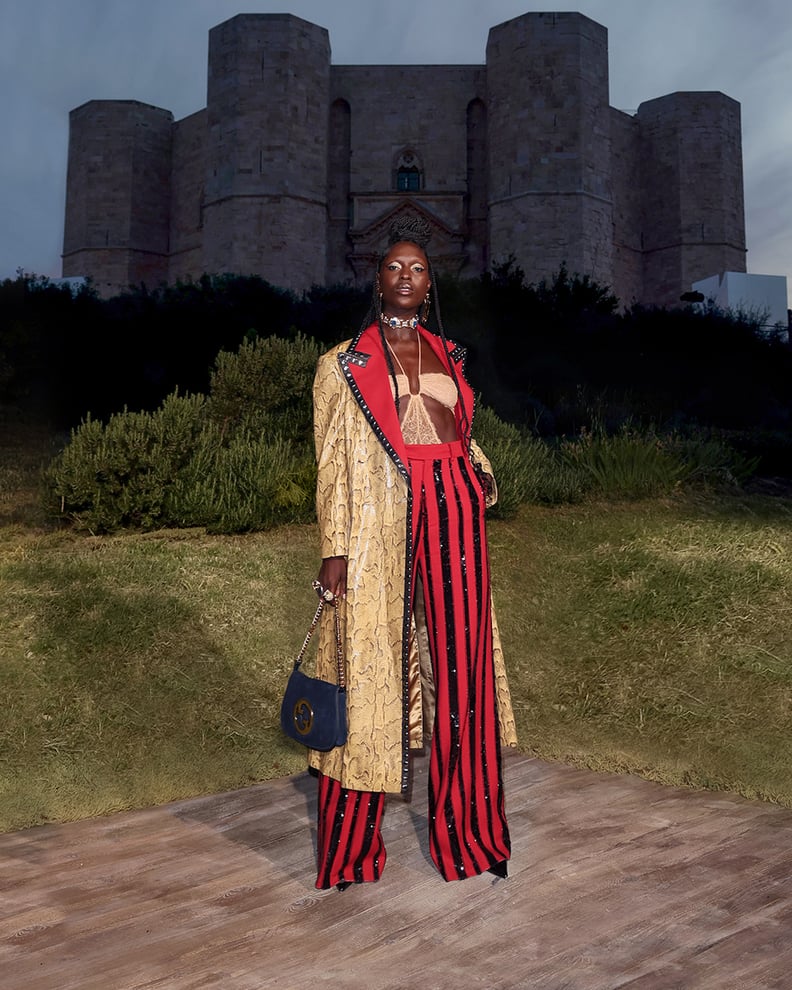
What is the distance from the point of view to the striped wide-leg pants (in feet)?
8.94

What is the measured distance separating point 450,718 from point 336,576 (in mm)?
570

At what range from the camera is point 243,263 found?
2794cm

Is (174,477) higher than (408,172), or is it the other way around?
(408,172)

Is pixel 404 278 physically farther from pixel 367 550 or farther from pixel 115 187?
pixel 115 187

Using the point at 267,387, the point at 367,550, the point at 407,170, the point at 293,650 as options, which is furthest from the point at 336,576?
the point at 407,170

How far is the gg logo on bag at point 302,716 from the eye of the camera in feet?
8.63

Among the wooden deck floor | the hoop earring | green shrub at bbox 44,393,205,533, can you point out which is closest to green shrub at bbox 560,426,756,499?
green shrub at bbox 44,393,205,533

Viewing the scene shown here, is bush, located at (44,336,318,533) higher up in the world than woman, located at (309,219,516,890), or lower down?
higher up

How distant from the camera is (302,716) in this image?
2656 mm

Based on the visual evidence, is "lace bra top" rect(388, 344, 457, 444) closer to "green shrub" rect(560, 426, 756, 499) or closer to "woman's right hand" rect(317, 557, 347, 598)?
"woman's right hand" rect(317, 557, 347, 598)

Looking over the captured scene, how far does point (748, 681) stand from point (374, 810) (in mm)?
3093

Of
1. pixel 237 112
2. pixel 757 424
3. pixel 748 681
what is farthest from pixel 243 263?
pixel 748 681

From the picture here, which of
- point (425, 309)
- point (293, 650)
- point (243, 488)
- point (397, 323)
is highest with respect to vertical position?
point (425, 309)

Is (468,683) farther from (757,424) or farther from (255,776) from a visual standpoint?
(757,424)
